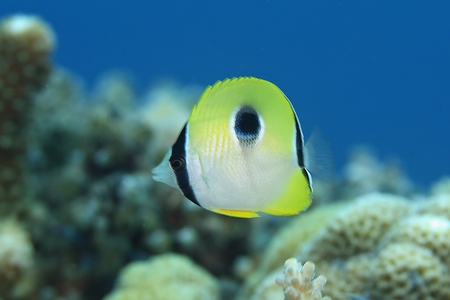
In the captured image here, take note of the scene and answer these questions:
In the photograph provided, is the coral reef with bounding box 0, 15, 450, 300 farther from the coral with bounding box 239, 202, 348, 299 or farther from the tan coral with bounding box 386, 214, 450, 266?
the tan coral with bounding box 386, 214, 450, 266

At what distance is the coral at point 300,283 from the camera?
6.36 ft

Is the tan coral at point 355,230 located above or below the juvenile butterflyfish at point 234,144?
above

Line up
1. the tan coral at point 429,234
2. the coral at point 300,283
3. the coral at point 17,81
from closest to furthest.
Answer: the coral at point 300,283 < the tan coral at point 429,234 < the coral at point 17,81

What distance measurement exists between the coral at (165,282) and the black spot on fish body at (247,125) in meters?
2.59

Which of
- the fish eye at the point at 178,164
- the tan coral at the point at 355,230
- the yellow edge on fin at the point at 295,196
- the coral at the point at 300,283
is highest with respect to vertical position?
the tan coral at the point at 355,230

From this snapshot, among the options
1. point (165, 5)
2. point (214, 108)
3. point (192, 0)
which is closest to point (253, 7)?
point (192, 0)

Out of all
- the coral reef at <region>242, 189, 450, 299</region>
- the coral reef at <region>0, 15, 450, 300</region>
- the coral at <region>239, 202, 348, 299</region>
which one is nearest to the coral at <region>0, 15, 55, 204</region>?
the coral reef at <region>0, 15, 450, 300</region>

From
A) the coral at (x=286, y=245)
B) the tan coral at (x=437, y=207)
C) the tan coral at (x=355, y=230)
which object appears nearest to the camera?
the tan coral at (x=437, y=207)

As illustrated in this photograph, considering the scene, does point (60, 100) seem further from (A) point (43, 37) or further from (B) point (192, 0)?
(B) point (192, 0)

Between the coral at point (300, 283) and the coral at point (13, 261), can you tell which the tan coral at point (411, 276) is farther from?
the coral at point (13, 261)

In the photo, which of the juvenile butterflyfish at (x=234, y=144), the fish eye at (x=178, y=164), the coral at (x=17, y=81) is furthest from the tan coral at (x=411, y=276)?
the coral at (x=17, y=81)

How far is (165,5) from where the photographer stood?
96062mm

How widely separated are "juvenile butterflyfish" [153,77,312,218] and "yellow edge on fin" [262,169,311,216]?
61 mm

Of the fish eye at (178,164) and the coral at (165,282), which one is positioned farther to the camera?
the coral at (165,282)
